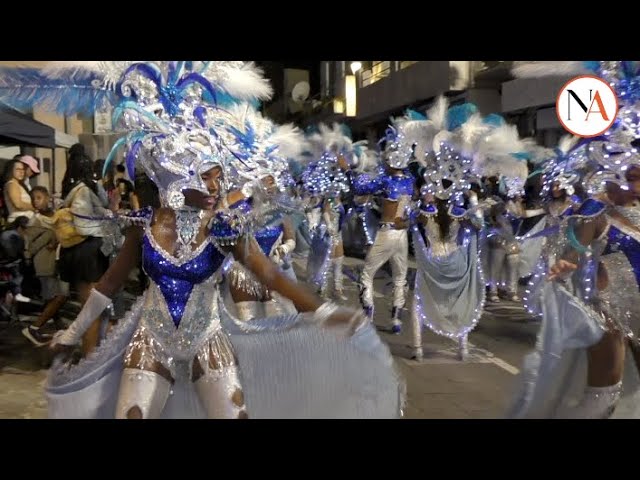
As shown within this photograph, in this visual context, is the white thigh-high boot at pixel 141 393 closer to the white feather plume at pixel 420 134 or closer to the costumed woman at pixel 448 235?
the costumed woman at pixel 448 235

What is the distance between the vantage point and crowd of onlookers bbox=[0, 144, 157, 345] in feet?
21.2

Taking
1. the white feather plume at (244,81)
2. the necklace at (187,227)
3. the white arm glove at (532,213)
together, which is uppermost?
the white feather plume at (244,81)

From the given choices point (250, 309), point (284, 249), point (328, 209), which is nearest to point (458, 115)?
point (284, 249)

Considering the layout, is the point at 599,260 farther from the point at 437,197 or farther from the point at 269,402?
the point at 437,197

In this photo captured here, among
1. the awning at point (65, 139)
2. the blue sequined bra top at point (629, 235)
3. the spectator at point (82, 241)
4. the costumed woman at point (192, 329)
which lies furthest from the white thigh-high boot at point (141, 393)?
the awning at point (65, 139)

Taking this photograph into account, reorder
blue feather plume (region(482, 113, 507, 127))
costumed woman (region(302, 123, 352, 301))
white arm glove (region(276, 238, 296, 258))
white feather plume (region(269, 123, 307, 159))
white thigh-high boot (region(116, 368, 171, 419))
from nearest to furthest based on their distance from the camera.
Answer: white thigh-high boot (region(116, 368, 171, 419)) → white arm glove (region(276, 238, 296, 258)) → white feather plume (region(269, 123, 307, 159)) → blue feather plume (region(482, 113, 507, 127)) → costumed woman (region(302, 123, 352, 301))

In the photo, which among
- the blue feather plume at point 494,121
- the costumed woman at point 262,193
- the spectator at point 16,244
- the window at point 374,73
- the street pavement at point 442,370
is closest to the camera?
the street pavement at point 442,370

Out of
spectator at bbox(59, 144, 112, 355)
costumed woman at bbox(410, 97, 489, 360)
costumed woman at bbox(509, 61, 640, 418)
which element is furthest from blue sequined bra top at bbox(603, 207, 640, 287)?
spectator at bbox(59, 144, 112, 355)

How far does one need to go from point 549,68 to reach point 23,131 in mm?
5266

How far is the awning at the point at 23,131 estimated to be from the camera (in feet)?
24.1

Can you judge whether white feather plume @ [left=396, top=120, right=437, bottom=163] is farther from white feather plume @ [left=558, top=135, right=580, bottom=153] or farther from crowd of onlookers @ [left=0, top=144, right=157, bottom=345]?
crowd of onlookers @ [left=0, top=144, right=157, bottom=345]

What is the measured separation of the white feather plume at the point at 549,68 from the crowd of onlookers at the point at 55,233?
2.59m

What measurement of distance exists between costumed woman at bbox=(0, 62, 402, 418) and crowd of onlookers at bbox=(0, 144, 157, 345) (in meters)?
1.77

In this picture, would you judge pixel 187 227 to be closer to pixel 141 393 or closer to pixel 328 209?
pixel 141 393
